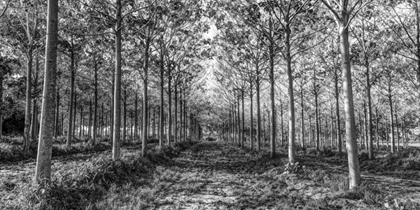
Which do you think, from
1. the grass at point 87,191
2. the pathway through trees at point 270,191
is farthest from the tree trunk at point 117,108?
the pathway through trees at point 270,191

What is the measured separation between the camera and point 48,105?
5266 millimetres

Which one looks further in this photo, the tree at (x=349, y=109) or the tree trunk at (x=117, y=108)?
the tree trunk at (x=117, y=108)

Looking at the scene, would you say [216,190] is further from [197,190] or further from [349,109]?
[349,109]

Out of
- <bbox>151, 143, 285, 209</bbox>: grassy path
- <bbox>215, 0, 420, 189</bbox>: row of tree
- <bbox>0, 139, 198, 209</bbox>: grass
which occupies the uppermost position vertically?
<bbox>215, 0, 420, 189</bbox>: row of tree

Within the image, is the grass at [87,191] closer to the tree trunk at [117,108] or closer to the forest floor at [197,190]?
the forest floor at [197,190]

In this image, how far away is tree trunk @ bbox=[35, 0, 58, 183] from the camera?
5.21 metres

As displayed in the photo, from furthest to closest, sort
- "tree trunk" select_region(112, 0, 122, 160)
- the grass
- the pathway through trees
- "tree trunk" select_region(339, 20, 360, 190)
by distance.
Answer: "tree trunk" select_region(112, 0, 122, 160) < "tree trunk" select_region(339, 20, 360, 190) < the pathway through trees < the grass

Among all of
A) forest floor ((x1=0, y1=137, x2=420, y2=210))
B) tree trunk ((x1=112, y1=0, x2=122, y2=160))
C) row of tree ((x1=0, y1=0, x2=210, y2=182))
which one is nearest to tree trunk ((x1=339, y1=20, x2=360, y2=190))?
forest floor ((x1=0, y1=137, x2=420, y2=210))

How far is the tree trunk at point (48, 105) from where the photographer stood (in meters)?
5.21

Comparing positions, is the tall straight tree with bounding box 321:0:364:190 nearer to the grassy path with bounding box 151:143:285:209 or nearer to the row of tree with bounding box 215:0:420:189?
the row of tree with bounding box 215:0:420:189

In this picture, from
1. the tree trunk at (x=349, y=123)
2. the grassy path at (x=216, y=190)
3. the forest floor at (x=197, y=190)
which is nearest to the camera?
the forest floor at (x=197, y=190)

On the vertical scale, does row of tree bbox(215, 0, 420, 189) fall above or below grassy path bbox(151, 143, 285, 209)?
above

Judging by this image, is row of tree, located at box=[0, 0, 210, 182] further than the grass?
Yes

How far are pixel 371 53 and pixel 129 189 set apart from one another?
13.2 metres
